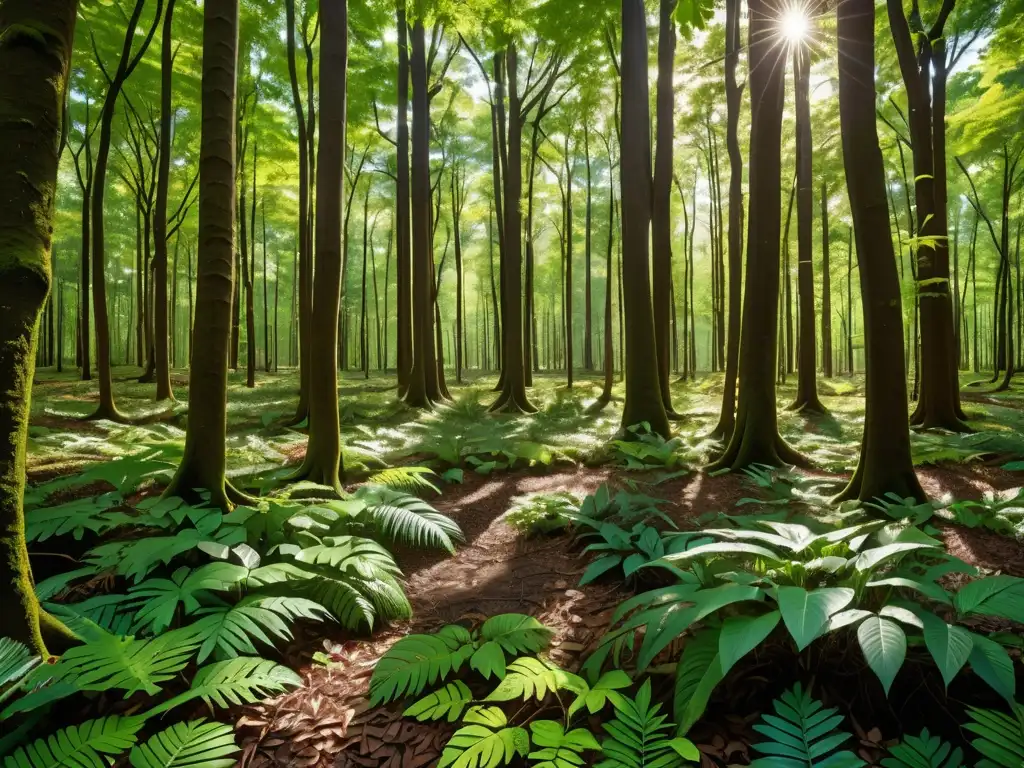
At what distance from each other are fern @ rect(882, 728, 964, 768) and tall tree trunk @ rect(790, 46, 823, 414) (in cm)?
1036

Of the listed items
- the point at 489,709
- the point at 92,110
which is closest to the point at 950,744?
the point at 489,709

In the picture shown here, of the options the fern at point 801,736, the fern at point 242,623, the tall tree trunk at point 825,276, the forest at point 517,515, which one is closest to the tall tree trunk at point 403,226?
the forest at point 517,515

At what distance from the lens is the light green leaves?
5.26 feet

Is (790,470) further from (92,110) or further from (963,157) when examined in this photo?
(92,110)

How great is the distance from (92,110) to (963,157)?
973 inches

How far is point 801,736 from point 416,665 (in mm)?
1477

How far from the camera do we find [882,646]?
1715mm

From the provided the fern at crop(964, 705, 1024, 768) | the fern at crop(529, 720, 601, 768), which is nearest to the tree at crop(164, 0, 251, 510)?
the fern at crop(529, 720, 601, 768)

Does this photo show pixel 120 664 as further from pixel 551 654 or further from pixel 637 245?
pixel 637 245

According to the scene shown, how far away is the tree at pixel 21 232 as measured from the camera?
199cm

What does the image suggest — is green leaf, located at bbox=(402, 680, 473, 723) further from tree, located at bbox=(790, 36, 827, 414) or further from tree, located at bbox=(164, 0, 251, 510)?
tree, located at bbox=(790, 36, 827, 414)

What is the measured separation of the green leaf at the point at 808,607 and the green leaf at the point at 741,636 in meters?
0.06

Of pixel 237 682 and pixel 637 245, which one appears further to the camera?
pixel 637 245

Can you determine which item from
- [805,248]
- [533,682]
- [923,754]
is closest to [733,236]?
[805,248]
